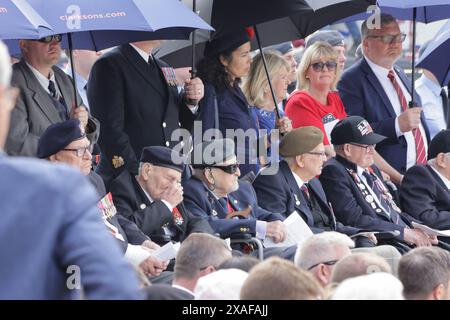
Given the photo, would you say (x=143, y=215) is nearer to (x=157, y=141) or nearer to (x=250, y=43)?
(x=157, y=141)

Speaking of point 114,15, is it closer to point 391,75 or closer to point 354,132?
point 354,132

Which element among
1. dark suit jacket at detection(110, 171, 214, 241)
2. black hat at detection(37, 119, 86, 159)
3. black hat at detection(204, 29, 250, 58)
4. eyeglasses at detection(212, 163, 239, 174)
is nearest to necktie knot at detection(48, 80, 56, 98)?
black hat at detection(37, 119, 86, 159)

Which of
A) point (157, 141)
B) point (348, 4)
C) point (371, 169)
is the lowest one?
point (371, 169)

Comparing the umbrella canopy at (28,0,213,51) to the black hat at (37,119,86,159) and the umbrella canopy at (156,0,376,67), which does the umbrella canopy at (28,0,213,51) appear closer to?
the black hat at (37,119,86,159)

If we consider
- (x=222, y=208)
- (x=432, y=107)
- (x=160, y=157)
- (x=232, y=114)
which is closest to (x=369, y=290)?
(x=160, y=157)

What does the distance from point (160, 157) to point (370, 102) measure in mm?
2540

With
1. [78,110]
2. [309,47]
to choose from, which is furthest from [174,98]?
[309,47]

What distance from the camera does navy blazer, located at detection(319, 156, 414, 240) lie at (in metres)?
8.60

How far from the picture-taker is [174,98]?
26.5 feet

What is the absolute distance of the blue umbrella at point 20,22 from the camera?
6.42 meters

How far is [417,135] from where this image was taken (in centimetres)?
942

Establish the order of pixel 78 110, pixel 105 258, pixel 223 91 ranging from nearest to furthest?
pixel 105 258 → pixel 78 110 → pixel 223 91

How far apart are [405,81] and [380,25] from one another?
0.51 metres

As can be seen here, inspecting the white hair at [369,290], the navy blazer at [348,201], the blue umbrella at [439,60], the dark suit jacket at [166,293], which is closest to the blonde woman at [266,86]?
the navy blazer at [348,201]
